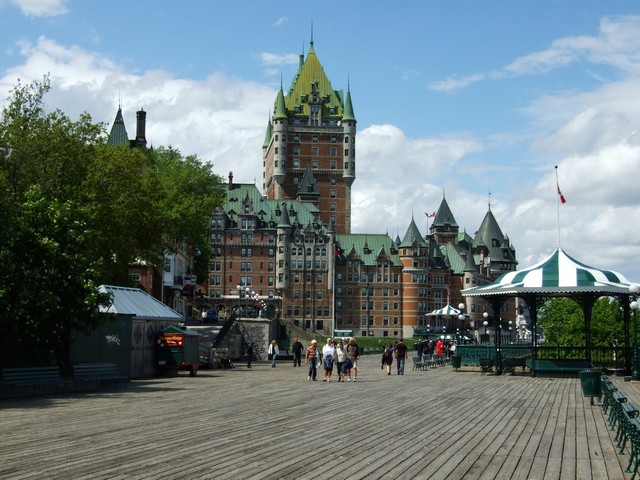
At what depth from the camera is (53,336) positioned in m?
30.0

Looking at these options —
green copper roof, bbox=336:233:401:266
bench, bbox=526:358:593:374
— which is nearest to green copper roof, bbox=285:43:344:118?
green copper roof, bbox=336:233:401:266

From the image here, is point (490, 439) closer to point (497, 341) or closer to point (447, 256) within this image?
point (497, 341)

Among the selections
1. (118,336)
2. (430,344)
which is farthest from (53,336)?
(430,344)

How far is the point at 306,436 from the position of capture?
17078 millimetres

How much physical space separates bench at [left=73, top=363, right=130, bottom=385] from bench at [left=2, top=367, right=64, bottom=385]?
1.26m

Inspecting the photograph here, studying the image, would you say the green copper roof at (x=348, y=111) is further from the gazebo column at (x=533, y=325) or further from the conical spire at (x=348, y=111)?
the gazebo column at (x=533, y=325)

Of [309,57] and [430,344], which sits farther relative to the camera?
[309,57]

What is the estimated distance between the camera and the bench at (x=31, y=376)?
26.8m

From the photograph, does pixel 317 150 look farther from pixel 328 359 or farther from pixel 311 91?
pixel 328 359

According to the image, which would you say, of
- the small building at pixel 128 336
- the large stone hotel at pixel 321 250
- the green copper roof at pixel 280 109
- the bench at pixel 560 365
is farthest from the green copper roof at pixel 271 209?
the bench at pixel 560 365

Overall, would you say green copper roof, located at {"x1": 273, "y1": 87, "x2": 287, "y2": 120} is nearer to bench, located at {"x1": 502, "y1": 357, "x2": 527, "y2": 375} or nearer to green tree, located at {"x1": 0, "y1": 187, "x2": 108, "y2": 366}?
bench, located at {"x1": 502, "y1": 357, "x2": 527, "y2": 375}

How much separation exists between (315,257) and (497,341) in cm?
11347

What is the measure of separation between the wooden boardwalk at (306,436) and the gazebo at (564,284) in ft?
31.1

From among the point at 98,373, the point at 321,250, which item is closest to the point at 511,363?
the point at 98,373
